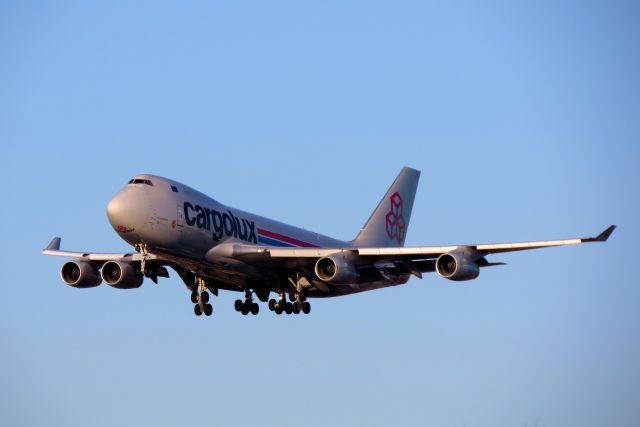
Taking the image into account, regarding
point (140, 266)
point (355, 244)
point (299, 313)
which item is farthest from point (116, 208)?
point (355, 244)

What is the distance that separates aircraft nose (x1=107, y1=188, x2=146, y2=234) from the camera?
2249 inches

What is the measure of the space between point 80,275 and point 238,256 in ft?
32.6

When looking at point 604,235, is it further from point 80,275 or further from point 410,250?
point 80,275

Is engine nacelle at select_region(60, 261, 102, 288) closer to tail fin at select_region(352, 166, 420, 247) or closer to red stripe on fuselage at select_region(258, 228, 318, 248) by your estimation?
red stripe on fuselage at select_region(258, 228, 318, 248)

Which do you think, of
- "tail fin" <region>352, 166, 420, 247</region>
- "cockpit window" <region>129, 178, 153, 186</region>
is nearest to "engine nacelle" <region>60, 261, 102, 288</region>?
"cockpit window" <region>129, 178, 153, 186</region>

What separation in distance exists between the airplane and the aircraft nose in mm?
45

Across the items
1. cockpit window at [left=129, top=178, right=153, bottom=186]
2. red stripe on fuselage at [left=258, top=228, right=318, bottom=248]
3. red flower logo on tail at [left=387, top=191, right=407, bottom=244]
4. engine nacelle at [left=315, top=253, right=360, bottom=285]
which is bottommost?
engine nacelle at [left=315, top=253, right=360, bottom=285]

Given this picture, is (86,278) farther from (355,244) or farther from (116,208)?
(355,244)

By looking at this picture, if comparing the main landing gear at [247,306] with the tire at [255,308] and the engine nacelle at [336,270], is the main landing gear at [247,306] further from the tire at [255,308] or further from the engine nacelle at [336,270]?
the engine nacelle at [336,270]

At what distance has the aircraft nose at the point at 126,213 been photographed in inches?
2249

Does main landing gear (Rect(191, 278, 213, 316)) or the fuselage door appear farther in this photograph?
main landing gear (Rect(191, 278, 213, 316))

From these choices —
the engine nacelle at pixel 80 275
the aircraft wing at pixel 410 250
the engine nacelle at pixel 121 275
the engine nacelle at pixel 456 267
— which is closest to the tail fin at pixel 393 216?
the aircraft wing at pixel 410 250

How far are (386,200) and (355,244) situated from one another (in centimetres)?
530

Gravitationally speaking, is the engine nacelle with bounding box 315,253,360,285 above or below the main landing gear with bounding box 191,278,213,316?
above
